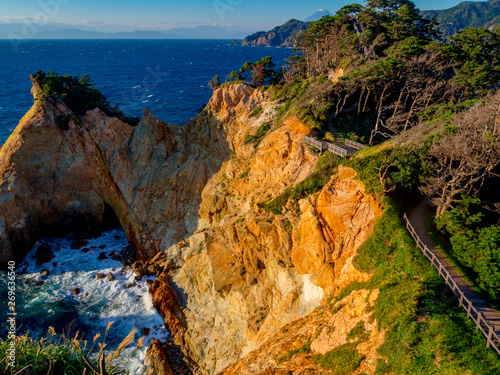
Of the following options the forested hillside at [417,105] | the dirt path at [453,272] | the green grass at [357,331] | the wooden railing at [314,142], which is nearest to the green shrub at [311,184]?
the wooden railing at [314,142]

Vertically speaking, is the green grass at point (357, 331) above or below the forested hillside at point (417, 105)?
below

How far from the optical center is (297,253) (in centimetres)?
2695

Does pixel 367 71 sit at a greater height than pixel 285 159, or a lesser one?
greater

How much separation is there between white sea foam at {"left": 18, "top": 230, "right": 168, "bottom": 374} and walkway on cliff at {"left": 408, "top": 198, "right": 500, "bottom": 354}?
27.0 m

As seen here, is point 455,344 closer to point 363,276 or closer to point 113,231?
point 363,276

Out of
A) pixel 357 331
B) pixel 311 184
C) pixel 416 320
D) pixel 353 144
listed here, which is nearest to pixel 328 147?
pixel 353 144

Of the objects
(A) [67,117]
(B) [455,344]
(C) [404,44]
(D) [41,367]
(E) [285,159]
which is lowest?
(B) [455,344]

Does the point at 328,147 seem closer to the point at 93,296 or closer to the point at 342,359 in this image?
the point at 342,359

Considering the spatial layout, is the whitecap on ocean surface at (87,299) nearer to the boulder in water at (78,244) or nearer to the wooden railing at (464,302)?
the boulder in water at (78,244)

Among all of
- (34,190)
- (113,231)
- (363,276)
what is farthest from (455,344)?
(34,190)

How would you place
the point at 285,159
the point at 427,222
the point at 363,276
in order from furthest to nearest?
the point at 285,159 < the point at 427,222 < the point at 363,276

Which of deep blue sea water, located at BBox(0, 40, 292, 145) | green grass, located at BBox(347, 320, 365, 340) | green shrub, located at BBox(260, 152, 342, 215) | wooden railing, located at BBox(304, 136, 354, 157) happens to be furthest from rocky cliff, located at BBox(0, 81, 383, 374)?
deep blue sea water, located at BBox(0, 40, 292, 145)

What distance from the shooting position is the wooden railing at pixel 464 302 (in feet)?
46.5

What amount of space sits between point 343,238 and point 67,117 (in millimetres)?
44495
